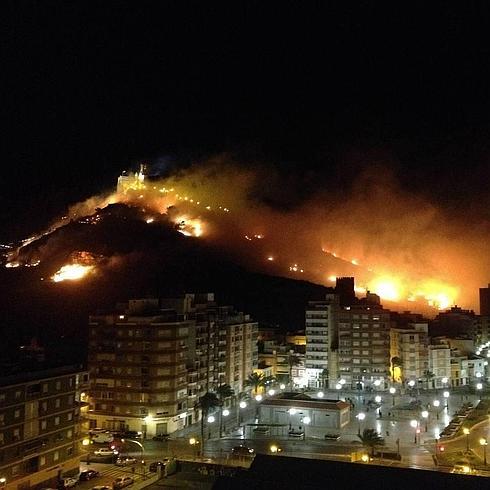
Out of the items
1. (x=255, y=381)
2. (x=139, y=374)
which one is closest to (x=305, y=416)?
(x=255, y=381)

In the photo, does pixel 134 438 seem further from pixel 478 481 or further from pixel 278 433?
pixel 478 481

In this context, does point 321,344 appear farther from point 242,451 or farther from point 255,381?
point 242,451

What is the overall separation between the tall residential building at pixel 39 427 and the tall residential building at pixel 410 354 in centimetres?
4333

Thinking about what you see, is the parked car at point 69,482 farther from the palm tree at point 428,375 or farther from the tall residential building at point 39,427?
the palm tree at point 428,375

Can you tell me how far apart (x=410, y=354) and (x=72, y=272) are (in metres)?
62.3

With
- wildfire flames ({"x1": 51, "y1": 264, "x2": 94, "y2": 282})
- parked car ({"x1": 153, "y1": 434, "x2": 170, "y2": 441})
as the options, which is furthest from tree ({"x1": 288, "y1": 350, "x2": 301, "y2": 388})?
wildfire flames ({"x1": 51, "y1": 264, "x2": 94, "y2": 282})

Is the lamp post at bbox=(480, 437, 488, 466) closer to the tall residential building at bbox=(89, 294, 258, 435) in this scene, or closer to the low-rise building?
the low-rise building

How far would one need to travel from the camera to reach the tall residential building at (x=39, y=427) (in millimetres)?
31281

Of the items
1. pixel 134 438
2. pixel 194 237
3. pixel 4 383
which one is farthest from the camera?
pixel 194 237

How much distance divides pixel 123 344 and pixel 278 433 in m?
14.1

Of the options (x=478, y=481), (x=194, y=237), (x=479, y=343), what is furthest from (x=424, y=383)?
(x=194, y=237)

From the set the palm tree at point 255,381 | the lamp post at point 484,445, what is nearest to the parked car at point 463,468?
the lamp post at point 484,445

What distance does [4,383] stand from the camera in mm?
31547

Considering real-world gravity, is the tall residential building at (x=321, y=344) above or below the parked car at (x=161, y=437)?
above
